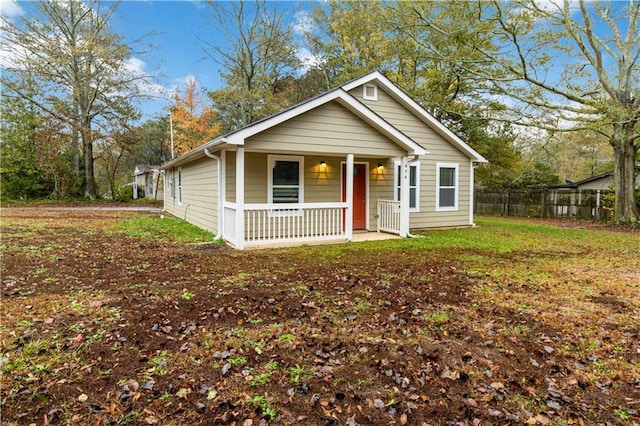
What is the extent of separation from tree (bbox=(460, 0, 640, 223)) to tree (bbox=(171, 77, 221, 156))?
23.4 m

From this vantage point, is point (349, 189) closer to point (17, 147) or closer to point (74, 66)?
point (74, 66)

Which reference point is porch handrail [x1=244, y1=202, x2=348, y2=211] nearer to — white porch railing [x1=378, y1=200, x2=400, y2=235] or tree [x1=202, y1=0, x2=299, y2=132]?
white porch railing [x1=378, y1=200, x2=400, y2=235]

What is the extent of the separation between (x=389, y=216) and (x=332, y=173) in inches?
85.1

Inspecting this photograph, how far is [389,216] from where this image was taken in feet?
35.5

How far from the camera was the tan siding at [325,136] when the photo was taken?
322 inches

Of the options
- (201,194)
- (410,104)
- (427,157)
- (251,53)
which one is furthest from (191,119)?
(427,157)

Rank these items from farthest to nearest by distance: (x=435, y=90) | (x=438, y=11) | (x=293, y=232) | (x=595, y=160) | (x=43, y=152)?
(x=595, y=160), (x=43, y=152), (x=435, y=90), (x=438, y=11), (x=293, y=232)

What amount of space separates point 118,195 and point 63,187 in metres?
4.65

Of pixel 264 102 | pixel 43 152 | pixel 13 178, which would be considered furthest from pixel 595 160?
pixel 13 178

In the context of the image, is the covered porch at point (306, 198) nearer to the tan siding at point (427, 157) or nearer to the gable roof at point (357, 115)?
the gable roof at point (357, 115)

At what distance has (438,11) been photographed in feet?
55.1

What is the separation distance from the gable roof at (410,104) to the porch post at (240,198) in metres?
4.54

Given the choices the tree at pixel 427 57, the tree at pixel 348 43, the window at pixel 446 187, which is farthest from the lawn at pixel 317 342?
the tree at pixel 348 43

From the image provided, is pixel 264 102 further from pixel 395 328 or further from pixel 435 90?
pixel 395 328
